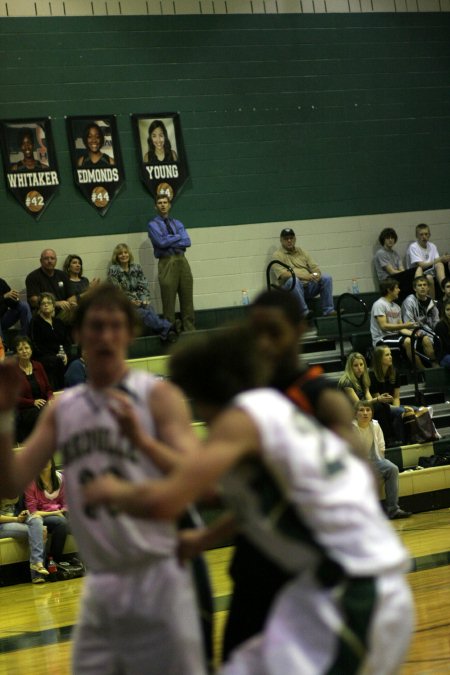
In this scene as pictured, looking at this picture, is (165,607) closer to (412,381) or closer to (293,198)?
(412,381)

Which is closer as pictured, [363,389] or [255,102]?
[363,389]

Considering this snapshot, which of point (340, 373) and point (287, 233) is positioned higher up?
point (287, 233)

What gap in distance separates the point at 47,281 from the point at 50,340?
144cm

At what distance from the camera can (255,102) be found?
51.6 ft

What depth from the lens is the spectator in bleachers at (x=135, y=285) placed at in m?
13.7

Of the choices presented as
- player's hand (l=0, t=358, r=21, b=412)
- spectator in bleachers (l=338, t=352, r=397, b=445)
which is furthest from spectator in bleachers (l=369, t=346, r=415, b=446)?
player's hand (l=0, t=358, r=21, b=412)

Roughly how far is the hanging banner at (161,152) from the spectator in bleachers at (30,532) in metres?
6.24

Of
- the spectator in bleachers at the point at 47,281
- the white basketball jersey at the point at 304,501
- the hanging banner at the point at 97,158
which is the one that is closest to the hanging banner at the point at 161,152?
the hanging banner at the point at 97,158

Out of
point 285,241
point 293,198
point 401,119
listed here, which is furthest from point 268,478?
point 401,119

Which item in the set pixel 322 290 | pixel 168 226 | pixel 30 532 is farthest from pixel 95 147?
pixel 30 532

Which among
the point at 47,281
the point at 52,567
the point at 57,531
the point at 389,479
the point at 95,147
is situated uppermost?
the point at 95,147

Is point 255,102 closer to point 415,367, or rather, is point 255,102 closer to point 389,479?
point 415,367

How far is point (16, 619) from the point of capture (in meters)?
7.89

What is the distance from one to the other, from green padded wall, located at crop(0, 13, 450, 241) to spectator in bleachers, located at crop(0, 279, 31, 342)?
1.46 meters
